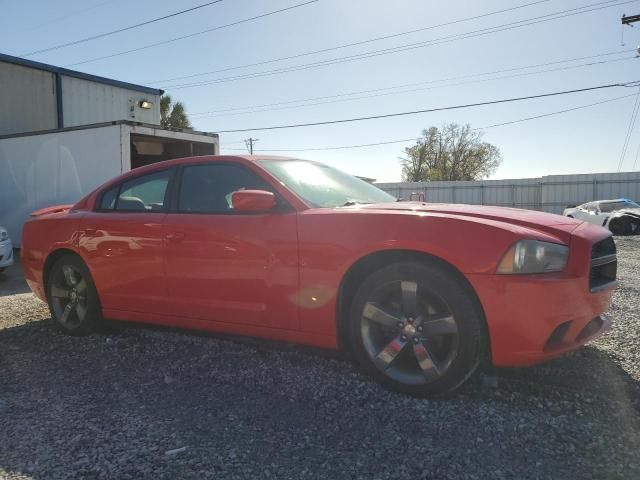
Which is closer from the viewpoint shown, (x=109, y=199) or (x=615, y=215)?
(x=109, y=199)

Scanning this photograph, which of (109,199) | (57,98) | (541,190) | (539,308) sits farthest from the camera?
(541,190)

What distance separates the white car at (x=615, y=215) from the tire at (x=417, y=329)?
14.0 m

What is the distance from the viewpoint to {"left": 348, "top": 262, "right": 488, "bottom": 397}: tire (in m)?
2.65

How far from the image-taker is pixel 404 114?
73.9ft

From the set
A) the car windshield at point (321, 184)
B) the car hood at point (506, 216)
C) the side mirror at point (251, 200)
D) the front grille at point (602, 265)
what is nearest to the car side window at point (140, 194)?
the car windshield at point (321, 184)

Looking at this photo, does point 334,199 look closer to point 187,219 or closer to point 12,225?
point 187,219

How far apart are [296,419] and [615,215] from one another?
645 inches

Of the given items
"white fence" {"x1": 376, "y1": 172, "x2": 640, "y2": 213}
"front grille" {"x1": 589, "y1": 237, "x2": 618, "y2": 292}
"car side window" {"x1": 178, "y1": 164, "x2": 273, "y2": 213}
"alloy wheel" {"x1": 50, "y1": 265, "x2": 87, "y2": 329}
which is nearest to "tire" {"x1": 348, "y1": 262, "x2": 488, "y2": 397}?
"front grille" {"x1": 589, "y1": 237, "x2": 618, "y2": 292}

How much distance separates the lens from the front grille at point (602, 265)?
2736 millimetres

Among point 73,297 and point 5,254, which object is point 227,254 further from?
point 5,254

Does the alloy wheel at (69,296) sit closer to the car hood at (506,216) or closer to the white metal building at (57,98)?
the car hood at (506,216)

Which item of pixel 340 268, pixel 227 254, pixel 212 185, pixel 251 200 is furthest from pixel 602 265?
pixel 212 185

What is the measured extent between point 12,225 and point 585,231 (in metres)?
11.5

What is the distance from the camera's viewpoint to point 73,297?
4340 millimetres
